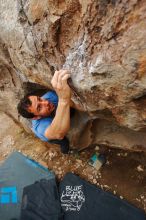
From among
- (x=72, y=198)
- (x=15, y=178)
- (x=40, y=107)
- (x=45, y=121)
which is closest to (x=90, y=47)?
(x=40, y=107)

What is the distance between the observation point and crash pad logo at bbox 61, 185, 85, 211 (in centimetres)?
402

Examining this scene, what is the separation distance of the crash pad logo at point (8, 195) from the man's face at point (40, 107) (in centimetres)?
166

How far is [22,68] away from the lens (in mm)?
3461

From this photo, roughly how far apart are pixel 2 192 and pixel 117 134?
200 cm

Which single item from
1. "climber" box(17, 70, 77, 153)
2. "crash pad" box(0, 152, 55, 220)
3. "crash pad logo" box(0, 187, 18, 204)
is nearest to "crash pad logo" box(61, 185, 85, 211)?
"crash pad" box(0, 152, 55, 220)

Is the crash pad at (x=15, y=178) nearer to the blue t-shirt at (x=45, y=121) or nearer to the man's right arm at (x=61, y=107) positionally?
the blue t-shirt at (x=45, y=121)

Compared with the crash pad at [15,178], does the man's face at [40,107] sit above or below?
above

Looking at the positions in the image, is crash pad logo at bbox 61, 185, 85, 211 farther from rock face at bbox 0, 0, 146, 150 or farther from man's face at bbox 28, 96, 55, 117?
man's face at bbox 28, 96, 55, 117

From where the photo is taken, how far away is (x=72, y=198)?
161 inches

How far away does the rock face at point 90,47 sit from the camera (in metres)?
2.01

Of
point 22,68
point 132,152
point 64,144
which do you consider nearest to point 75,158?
point 64,144

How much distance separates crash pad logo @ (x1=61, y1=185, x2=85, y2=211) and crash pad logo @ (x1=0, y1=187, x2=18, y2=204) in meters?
0.81

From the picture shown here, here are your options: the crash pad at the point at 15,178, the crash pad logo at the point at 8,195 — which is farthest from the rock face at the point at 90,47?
the crash pad logo at the point at 8,195

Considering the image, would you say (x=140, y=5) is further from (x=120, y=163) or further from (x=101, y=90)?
(x=120, y=163)
